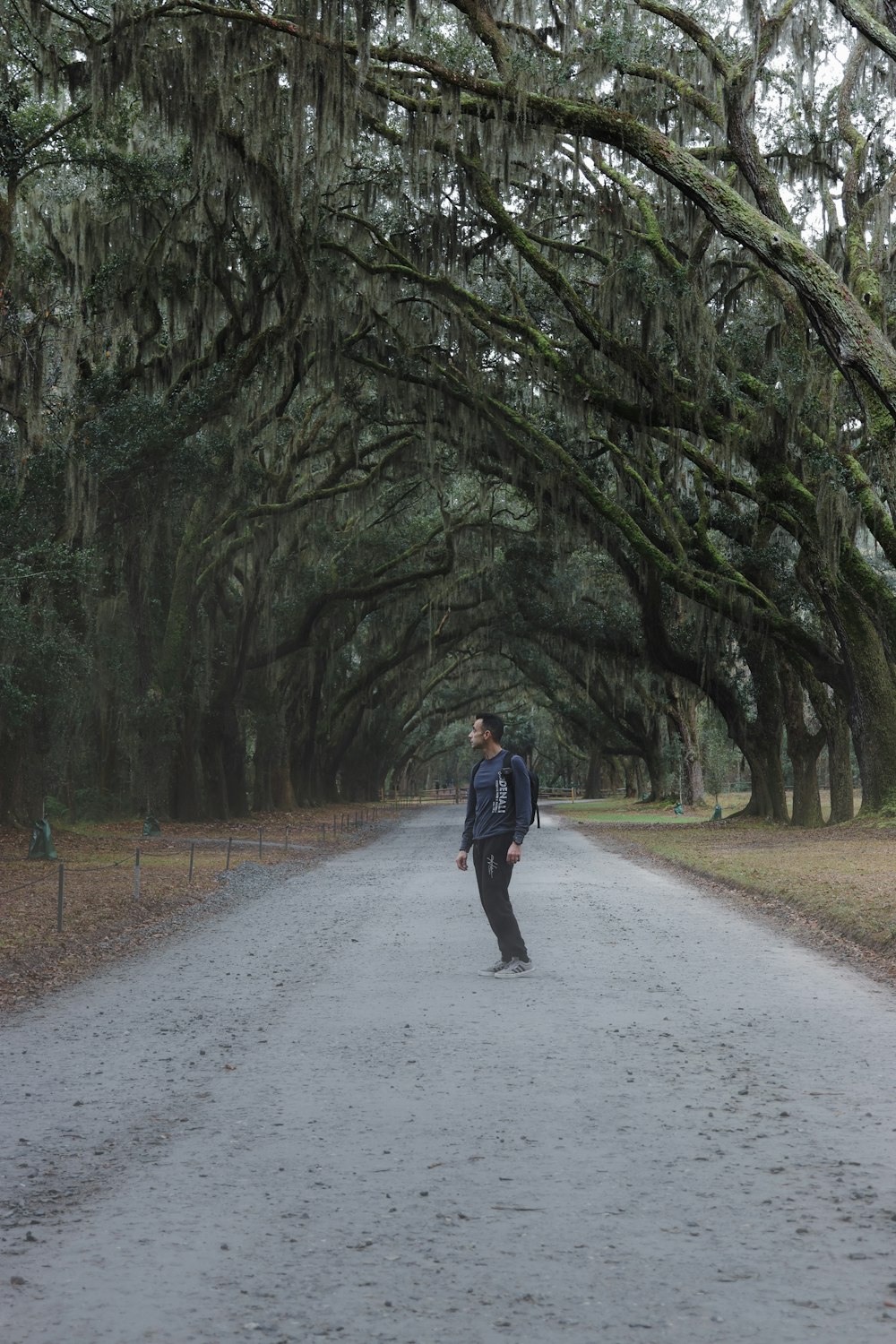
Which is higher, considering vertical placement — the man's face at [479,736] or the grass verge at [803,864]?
the man's face at [479,736]

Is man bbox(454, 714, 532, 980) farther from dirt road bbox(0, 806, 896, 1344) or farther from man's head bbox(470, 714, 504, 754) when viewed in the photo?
dirt road bbox(0, 806, 896, 1344)

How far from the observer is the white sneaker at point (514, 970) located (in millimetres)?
9680

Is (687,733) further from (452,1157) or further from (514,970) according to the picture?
(452,1157)

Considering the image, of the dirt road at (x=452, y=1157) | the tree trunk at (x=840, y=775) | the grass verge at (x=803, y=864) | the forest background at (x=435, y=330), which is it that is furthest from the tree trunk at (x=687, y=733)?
the dirt road at (x=452, y=1157)

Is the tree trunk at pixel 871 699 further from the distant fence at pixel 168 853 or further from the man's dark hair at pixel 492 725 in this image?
the man's dark hair at pixel 492 725

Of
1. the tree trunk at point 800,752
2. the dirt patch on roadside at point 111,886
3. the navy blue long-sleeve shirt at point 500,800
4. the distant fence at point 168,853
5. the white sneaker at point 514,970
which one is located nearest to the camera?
the white sneaker at point 514,970

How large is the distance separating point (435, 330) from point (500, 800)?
694 inches

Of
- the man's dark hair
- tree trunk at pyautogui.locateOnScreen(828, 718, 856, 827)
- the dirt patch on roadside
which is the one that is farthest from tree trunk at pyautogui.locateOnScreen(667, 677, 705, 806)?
the man's dark hair

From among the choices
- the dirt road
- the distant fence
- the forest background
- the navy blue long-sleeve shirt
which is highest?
the forest background

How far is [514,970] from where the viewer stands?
9758 mm

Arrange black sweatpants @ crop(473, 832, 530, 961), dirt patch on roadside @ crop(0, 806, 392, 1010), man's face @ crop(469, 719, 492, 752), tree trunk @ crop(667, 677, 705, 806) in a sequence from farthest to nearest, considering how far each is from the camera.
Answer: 1. tree trunk @ crop(667, 677, 705, 806)
2. dirt patch on roadside @ crop(0, 806, 392, 1010)
3. man's face @ crop(469, 719, 492, 752)
4. black sweatpants @ crop(473, 832, 530, 961)

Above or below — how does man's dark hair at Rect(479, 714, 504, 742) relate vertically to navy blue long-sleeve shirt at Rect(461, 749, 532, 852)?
above

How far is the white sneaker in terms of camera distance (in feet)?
31.8

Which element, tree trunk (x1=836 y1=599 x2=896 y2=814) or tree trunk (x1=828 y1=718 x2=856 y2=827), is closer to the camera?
tree trunk (x1=836 y1=599 x2=896 y2=814)
